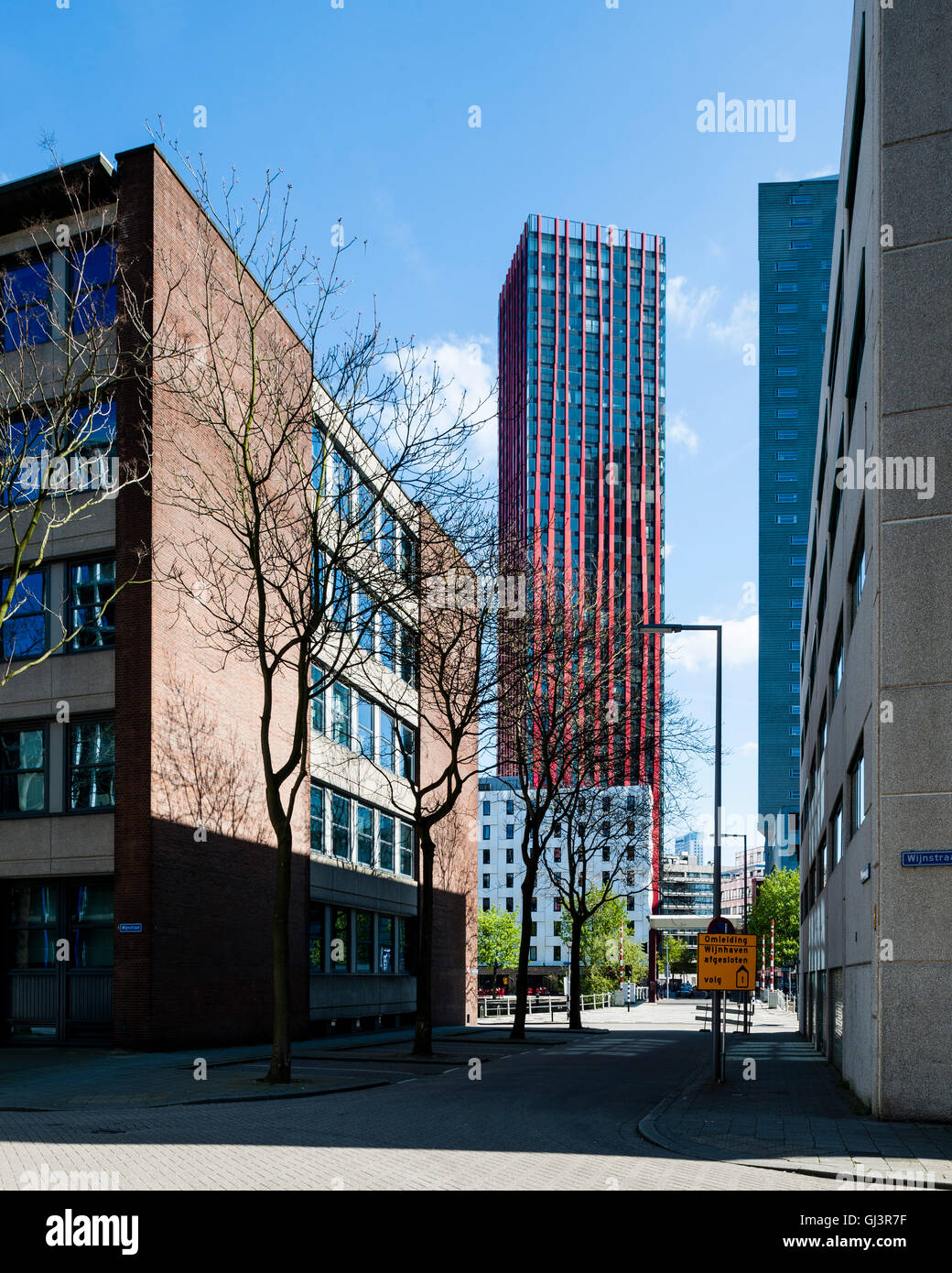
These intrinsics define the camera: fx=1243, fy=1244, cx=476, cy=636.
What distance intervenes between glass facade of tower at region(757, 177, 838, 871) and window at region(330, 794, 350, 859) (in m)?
154

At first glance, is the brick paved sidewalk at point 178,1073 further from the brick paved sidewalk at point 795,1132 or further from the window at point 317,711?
the window at point 317,711

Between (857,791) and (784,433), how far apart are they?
574 ft

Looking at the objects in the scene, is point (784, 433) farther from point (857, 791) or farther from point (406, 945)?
point (857, 791)

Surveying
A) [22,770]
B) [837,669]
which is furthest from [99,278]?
[837,669]

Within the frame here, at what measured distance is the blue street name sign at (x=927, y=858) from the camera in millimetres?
14117

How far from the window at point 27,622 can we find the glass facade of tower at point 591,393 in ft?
370

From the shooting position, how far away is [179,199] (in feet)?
86.5

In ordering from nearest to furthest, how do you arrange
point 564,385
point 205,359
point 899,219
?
point 899,219, point 205,359, point 564,385

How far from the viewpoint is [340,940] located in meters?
35.8
